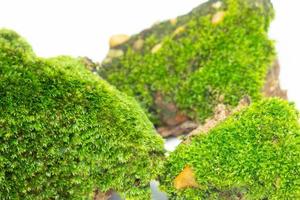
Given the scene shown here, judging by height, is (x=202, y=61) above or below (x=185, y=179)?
above

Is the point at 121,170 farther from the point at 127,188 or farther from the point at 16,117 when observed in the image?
the point at 16,117

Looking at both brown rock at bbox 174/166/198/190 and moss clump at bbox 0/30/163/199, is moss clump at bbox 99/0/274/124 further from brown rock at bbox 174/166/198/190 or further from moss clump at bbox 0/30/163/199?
moss clump at bbox 0/30/163/199

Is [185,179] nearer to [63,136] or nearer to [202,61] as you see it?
[63,136]

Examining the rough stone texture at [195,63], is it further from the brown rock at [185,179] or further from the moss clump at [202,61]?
the brown rock at [185,179]

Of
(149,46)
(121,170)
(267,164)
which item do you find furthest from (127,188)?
(149,46)

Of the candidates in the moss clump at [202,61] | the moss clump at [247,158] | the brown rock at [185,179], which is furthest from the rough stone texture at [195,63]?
the brown rock at [185,179]

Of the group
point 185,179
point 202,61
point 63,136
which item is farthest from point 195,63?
point 63,136
